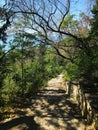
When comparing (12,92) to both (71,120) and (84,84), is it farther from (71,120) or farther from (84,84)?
(71,120)

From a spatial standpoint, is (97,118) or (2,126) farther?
(2,126)

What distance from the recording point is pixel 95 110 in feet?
29.5

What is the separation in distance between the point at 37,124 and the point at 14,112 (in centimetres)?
323

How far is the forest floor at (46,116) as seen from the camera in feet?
31.2

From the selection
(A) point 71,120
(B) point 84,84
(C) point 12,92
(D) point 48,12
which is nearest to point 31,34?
(D) point 48,12

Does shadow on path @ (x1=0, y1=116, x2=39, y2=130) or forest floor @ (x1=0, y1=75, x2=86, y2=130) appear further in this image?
forest floor @ (x1=0, y1=75, x2=86, y2=130)

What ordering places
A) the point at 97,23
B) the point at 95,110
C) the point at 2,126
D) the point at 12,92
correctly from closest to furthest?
1. the point at 95,110
2. the point at 2,126
3. the point at 97,23
4. the point at 12,92

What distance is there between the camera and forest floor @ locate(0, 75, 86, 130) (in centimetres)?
951

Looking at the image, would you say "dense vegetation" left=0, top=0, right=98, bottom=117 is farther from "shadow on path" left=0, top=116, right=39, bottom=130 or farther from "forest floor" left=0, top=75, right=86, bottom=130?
"shadow on path" left=0, top=116, right=39, bottom=130

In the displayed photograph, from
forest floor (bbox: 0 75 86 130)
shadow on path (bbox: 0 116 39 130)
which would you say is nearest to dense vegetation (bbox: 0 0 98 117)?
forest floor (bbox: 0 75 86 130)

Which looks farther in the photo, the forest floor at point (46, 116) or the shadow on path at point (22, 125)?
the forest floor at point (46, 116)

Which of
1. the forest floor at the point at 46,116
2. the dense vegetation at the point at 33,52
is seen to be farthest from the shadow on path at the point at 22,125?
the dense vegetation at the point at 33,52

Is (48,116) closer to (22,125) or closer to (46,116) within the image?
(46,116)

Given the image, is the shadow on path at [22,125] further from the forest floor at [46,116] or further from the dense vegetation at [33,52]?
the dense vegetation at [33,52]
